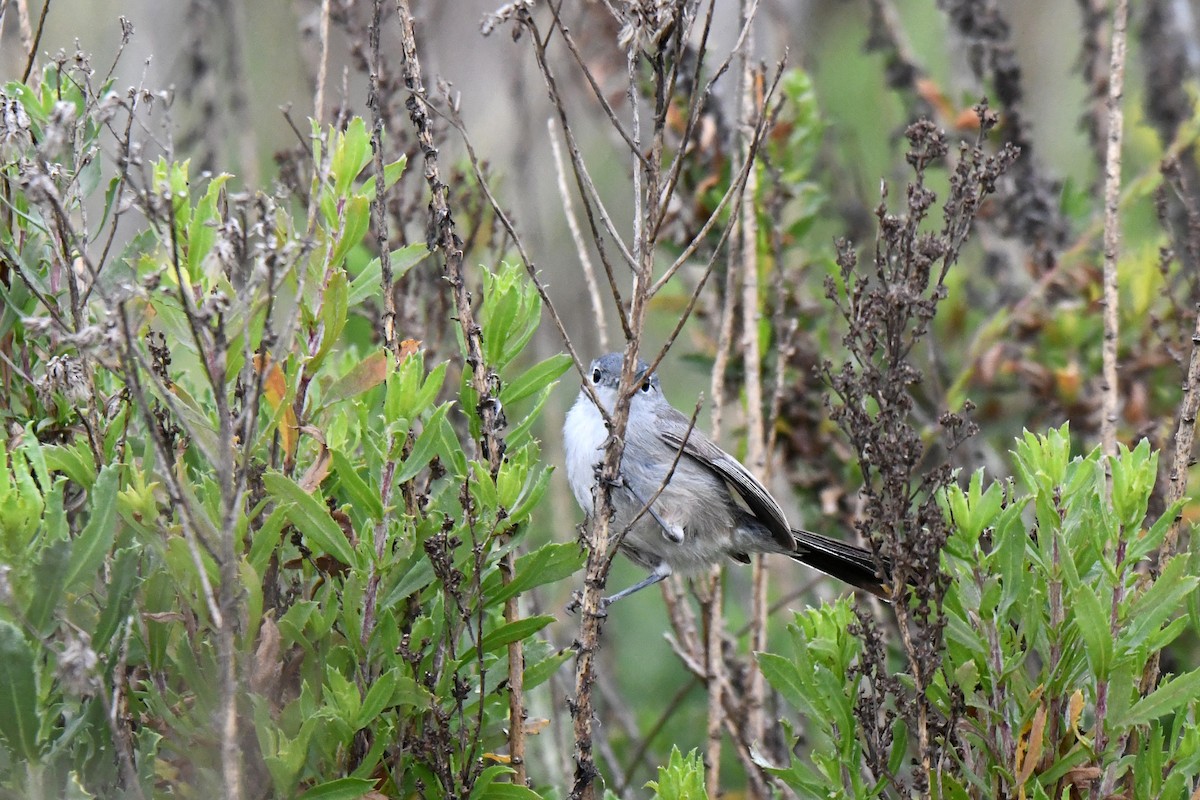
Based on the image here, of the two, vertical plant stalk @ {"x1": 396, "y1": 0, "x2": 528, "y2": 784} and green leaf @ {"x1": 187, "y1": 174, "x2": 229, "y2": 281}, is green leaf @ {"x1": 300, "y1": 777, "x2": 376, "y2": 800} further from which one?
green leaf @ {"x1": 187, "y1": 174, "x2": 229, "y2": 281}

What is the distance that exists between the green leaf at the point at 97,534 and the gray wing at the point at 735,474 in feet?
5.51

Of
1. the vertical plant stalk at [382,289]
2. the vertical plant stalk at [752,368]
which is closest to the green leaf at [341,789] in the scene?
the vertical plant stalk at [382,289]

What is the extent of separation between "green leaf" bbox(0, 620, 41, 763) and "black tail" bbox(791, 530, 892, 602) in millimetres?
2258

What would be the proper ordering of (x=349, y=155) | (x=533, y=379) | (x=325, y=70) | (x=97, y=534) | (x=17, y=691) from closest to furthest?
(x=17, y=691) → (x=97, y=534) → (x=349, y=155) → (x=533, y=379) → (x=325, y=70)

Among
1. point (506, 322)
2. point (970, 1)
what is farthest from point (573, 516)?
point (506, 322)

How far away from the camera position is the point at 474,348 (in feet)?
7.78

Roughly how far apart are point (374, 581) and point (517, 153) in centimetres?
323

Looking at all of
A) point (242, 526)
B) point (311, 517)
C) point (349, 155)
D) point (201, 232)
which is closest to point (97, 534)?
point (242, 526)

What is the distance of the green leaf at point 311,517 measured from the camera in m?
2.04

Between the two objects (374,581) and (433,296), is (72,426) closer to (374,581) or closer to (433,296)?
(374,581)

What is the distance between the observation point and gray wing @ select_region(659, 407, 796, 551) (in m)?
3.37

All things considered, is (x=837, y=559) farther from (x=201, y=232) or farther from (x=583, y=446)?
(x=201, y=232)

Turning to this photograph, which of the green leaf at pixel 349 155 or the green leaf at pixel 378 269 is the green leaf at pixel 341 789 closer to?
the green leaf at pixel 378 269

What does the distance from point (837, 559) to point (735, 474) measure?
0.47 m
